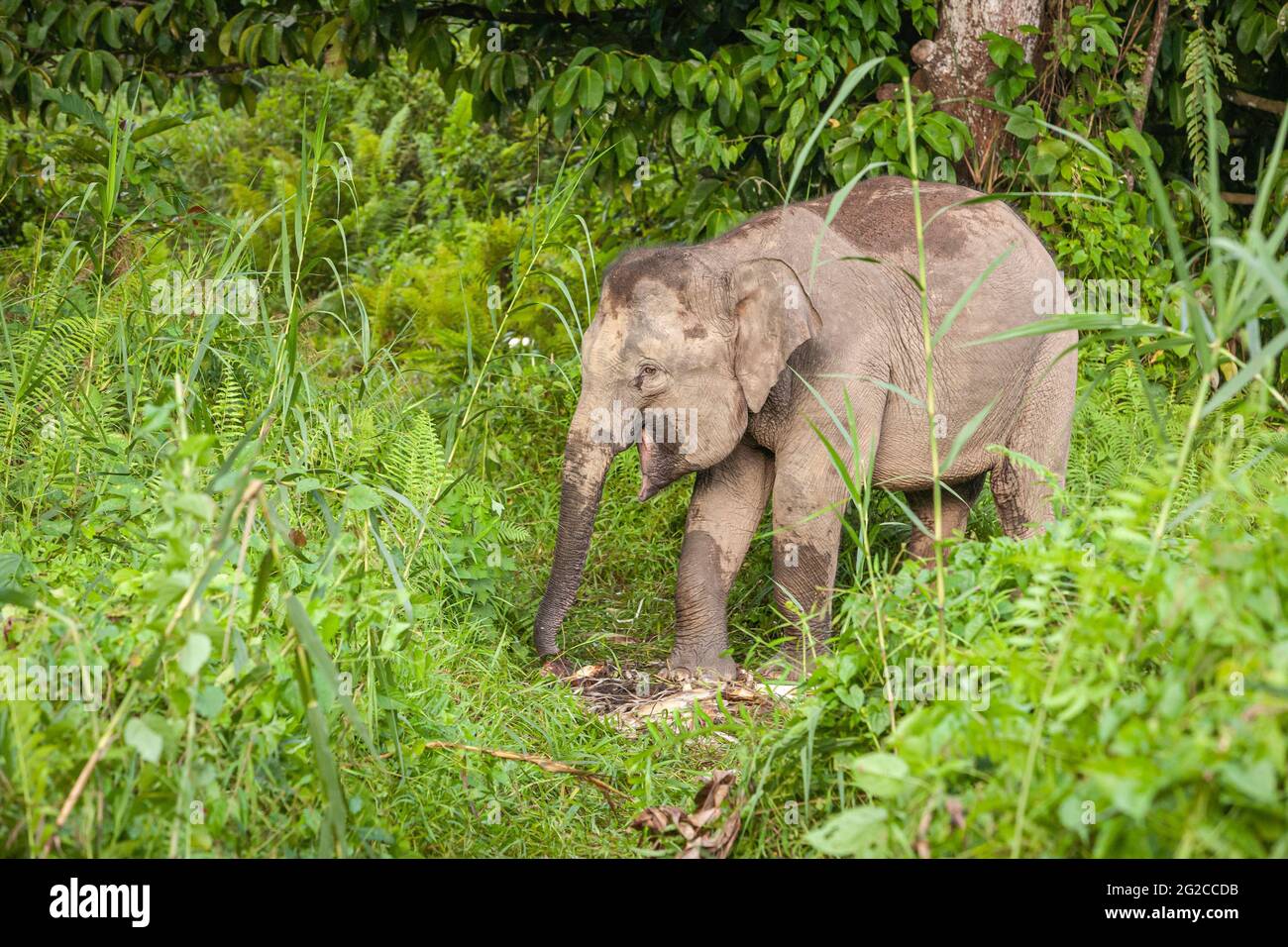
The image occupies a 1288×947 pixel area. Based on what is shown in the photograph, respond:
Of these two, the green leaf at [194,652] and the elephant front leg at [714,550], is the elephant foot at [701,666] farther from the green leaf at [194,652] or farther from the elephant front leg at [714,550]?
the green leaf at [194,652]

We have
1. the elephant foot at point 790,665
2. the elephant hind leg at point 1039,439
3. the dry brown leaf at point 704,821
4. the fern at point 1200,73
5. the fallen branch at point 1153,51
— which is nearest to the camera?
the dry brown leaf at point 704,821

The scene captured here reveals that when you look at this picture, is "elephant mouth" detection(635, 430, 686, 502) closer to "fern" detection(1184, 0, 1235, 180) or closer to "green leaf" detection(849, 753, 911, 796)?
"green leaf" detection(849, 753, 911, 796)

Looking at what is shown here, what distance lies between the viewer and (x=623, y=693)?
514 centimetres

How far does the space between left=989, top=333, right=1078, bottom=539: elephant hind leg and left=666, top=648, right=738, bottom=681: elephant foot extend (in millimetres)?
1233

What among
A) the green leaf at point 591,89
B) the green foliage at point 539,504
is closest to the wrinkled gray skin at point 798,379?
the green foliage at point 539,504

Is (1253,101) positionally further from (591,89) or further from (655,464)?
(655,464)

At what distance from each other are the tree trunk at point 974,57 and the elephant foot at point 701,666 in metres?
2.77

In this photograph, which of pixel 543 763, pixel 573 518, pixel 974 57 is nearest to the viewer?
pixel 543 763

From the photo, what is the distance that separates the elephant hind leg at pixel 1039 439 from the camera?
5477mm

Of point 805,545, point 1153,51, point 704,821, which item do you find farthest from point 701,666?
point 1153,51

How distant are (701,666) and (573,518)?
795 mm

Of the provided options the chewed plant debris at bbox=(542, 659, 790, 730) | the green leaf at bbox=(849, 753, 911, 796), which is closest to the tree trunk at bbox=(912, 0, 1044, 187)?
the chewed plant debris at bbox=(542, 659, 790, 730)

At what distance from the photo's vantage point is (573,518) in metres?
4.96
